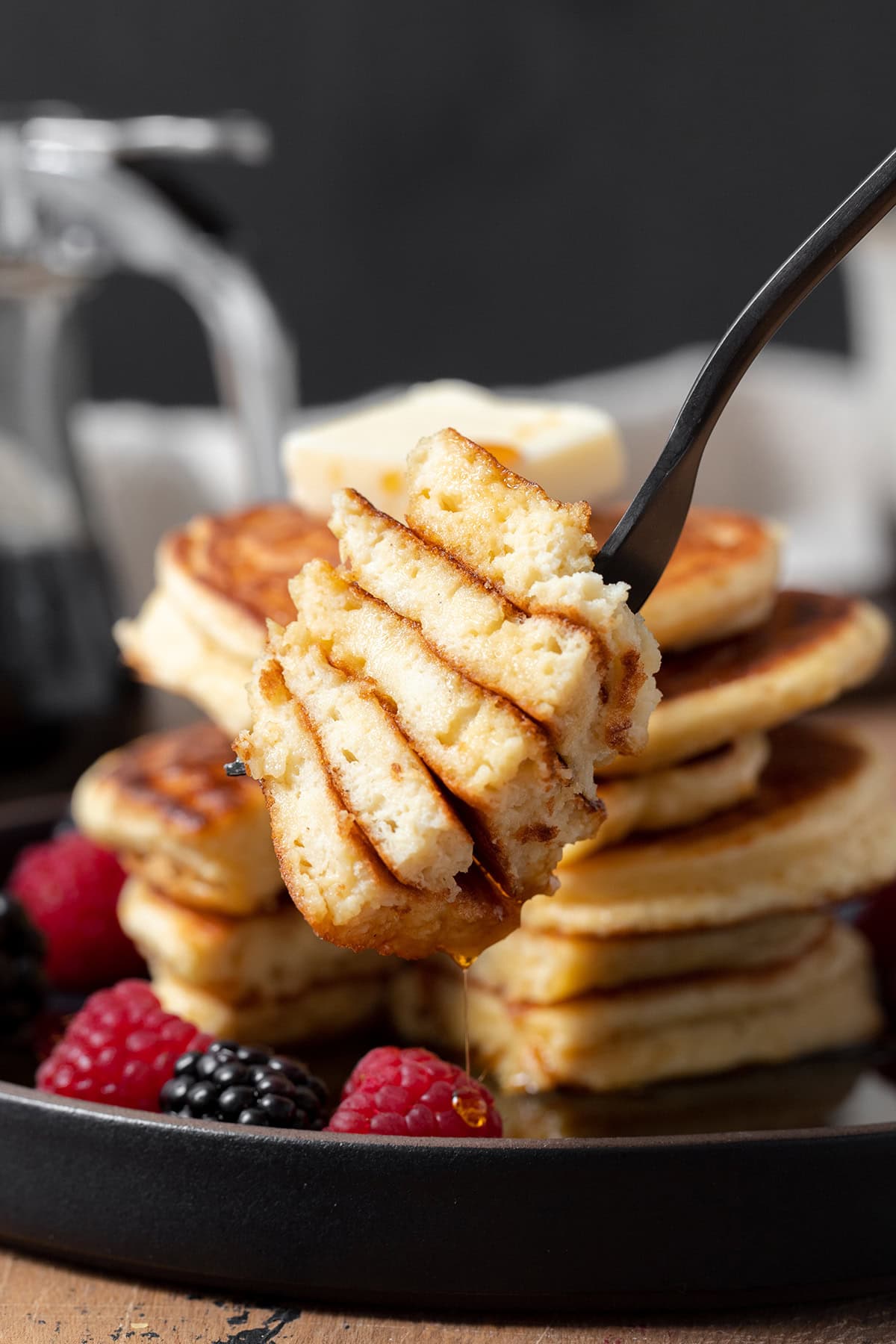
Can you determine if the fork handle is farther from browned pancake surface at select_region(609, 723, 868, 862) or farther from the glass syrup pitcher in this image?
the glass syrup pitcher

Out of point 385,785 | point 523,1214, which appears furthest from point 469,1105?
point 385,785

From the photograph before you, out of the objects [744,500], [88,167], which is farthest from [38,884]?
[744,500]

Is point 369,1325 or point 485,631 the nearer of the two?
point 485,631

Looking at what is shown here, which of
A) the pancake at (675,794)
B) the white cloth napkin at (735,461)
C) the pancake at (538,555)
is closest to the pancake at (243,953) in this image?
the pancake at (675,794)

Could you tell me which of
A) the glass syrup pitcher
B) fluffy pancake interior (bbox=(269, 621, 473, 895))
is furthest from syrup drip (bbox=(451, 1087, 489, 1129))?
the glass syrup pitcher

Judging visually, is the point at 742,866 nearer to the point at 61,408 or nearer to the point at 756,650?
the point at 756,650

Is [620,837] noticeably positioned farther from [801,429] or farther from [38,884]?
[801,429]
